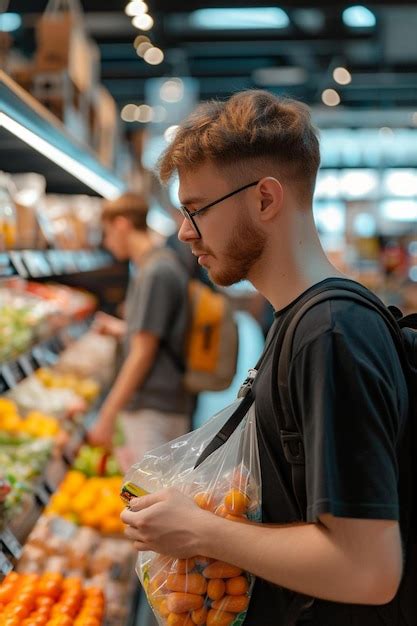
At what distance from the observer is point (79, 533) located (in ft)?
12.0

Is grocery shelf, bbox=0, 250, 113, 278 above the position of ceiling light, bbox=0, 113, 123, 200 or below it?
below

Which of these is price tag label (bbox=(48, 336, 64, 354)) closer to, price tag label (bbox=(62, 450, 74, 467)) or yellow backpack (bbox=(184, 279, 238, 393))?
price tag label (bbox=(62, 450, 74, 467))

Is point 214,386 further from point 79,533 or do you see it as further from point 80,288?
point 80,288

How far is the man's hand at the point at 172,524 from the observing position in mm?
1425

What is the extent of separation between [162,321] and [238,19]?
486 cm

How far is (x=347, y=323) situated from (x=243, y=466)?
0.38 meters

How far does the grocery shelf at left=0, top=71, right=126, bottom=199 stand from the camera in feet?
7.83

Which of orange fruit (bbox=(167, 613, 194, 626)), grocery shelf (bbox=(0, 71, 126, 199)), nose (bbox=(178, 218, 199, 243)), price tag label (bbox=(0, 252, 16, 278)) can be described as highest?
grocery shelf (bbox=(0, 71, 126, 199))

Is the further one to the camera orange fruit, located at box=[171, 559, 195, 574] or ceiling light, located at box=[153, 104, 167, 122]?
ceiling light, located at box=[153, 104, 167, 122]

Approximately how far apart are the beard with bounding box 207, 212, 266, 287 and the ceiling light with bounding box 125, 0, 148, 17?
4847mm

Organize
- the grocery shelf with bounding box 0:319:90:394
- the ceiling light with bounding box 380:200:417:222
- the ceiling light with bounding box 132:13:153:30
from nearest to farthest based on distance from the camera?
1. the grocery shelf with bounding box 0:319:90:394
2. the ceiling light with bounding box 132:13:153:30
3. the ceiling light with bounding box 380:200:417:222

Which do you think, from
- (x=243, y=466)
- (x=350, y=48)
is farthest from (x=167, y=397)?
(x=350, y=48)

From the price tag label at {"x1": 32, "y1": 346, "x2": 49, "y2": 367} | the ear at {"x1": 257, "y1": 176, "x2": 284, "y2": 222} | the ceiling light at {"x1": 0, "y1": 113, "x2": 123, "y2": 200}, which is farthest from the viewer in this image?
the price tag label at {"x1": 32, "y1": 346, "x2": 49, "y2": 367}

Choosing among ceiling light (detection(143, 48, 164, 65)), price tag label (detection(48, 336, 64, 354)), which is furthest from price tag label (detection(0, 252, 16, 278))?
ceiling light (detection(143, 48, 164, 65))
